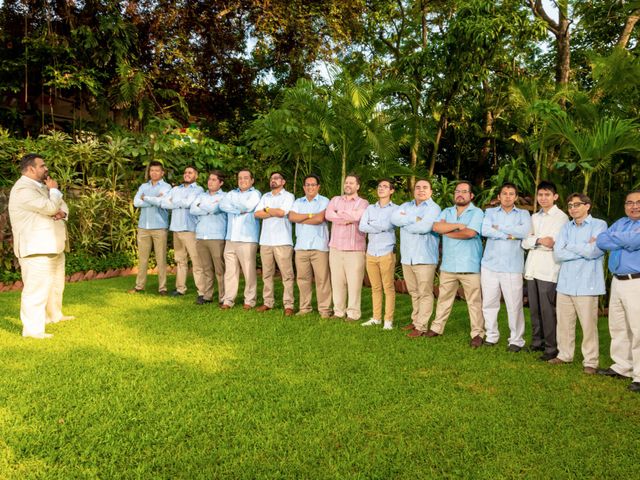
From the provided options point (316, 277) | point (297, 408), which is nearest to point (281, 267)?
point (316, 277)

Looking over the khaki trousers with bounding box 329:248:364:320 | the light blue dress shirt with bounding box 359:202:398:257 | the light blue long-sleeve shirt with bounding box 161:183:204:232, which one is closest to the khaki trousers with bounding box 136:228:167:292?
the light blue long-sleeve shirt with bounding box 161:183:204:232

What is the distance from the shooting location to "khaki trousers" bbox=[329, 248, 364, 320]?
6.36m

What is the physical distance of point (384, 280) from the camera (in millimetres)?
6105

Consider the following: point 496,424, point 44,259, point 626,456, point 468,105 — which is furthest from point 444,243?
point 468,105

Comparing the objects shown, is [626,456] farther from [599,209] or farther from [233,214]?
[233,214]

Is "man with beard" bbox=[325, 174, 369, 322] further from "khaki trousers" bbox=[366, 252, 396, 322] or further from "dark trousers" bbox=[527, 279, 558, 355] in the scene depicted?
"dark trousers" bbox=[527, 279, 558, 355]

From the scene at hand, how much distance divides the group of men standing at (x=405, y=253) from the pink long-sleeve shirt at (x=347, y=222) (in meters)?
0.01

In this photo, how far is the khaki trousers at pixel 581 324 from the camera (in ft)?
14.7

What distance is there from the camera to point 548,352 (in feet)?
15.9

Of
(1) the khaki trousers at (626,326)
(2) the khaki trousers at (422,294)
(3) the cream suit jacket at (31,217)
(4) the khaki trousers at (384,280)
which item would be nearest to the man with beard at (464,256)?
(2) the khaki trousers at (422,294)

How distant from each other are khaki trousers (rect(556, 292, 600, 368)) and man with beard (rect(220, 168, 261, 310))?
3.65m

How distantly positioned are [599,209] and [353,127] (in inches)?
144

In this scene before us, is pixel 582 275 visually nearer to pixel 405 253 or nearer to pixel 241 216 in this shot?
pixel 405 253

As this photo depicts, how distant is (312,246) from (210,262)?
159cm
